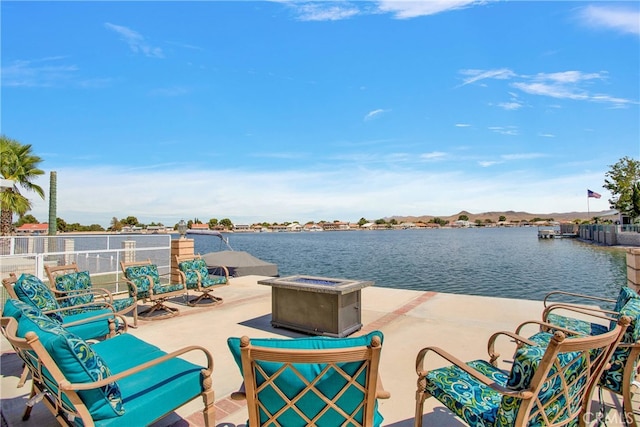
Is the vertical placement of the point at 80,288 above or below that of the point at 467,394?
above

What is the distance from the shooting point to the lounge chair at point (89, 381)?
1597mm

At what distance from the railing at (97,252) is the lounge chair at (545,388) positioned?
7168 mm

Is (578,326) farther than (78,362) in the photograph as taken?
Yes

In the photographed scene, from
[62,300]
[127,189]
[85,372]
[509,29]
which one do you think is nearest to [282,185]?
[127,189]

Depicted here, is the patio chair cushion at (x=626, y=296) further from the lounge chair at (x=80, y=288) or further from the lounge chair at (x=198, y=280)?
the lounge chair at (x=198, y=280)

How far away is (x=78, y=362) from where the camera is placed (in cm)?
163

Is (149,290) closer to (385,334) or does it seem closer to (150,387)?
(150,387)

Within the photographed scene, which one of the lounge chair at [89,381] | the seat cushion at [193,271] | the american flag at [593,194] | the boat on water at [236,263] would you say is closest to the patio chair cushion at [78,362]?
the lounge chair at [89,381]

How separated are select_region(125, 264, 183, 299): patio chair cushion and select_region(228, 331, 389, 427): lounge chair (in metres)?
4.58

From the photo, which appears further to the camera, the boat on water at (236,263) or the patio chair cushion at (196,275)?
the boat on water at (236,263)

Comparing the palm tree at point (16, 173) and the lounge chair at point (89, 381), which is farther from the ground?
the palm tree at point (16, 173)

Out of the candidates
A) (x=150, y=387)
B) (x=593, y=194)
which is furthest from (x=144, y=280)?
(x=593, y=194)

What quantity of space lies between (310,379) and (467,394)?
43.2 inches

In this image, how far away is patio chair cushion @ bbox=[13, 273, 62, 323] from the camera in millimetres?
3246
